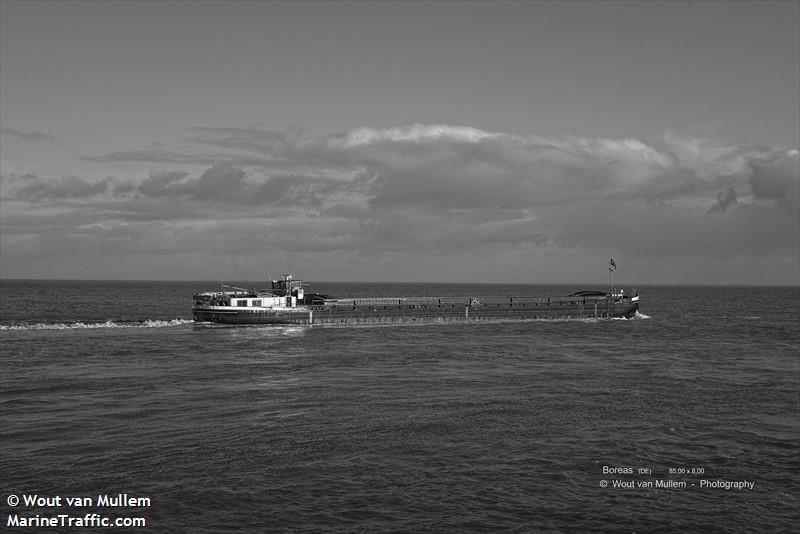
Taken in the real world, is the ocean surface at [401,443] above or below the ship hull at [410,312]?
below

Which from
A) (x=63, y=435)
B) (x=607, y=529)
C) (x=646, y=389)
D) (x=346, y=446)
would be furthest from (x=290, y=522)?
(x=646, y=389)

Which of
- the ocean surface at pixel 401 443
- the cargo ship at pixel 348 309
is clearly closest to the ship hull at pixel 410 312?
the cargo ship at pixel 348 309

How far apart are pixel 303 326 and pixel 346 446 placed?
73871 mm

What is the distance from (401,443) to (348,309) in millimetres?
80815

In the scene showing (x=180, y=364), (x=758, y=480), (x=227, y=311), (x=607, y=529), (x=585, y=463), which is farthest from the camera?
(x=227, y=311)

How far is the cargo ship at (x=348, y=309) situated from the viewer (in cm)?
10200

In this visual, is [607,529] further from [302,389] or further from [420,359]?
Answer: [420,359]

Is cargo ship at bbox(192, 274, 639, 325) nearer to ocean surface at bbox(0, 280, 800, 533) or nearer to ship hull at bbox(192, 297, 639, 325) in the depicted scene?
ship hull at bbox(192, 297, 639, 325)

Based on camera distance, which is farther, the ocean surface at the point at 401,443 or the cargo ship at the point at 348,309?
the cargo ship at the point at 348,309

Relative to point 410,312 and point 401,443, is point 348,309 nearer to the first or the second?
point 410,312

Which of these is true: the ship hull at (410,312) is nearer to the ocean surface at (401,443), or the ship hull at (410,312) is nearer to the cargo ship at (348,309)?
the cargo ship at (348,309)

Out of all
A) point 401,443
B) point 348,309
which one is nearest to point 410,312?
point 348,309

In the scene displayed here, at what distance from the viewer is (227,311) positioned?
329 ft

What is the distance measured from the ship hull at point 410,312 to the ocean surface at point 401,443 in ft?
118
